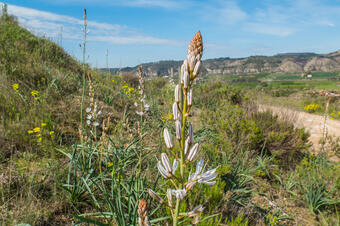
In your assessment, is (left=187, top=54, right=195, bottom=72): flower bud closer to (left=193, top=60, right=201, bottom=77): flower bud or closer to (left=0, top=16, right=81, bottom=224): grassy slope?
(left=193, top=60, right=201, bottom=77): flower bud

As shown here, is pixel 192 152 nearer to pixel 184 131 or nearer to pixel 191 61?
pixel 184 131

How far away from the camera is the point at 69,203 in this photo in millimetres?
2666

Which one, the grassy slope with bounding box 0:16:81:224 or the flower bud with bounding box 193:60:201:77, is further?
the grassy slope with bounding box 0:16:81:224

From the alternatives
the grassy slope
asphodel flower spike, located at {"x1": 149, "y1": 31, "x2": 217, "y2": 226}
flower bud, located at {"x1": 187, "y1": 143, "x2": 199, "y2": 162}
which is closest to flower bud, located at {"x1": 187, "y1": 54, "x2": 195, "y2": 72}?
asphodel flower spike, located at {"x1": 149, "y1": 31, "x2": 217, "y2": 226}

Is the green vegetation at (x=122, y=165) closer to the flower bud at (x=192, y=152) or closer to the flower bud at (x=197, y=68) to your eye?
the flower bud at (x=192, y=152)

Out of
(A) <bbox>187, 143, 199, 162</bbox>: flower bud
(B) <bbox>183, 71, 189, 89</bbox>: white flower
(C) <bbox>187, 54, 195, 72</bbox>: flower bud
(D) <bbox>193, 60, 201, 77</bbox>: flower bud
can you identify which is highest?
(C) <bbox>187, 54, 195, 72</bbox>: flower bud

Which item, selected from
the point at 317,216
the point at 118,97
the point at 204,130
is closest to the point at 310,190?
the point at 317,216

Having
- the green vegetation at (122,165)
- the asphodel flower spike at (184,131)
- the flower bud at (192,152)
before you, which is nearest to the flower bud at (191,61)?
the asphodel flower spike at (184,131)

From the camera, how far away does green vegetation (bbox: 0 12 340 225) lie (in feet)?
8.00

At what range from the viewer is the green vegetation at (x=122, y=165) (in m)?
2.44

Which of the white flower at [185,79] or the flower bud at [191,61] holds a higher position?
the flower bud at [191,61]

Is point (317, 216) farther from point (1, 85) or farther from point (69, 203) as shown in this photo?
point (1, 85)

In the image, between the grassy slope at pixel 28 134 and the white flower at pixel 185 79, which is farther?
the grassy slope at pixel 28 134

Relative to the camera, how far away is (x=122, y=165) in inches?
115
